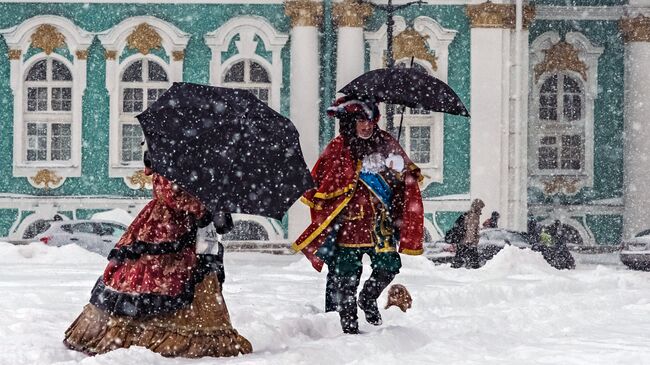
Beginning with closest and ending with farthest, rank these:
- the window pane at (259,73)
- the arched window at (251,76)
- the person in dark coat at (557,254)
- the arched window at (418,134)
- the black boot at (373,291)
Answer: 1. the black boot at (373,291)
2. the person in dark coat at (557,254)
3. the arched window at (418,134)
4. the arched window at (251,76)
5. the window pane at (259,73)

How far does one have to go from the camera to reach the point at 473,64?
28.7 m

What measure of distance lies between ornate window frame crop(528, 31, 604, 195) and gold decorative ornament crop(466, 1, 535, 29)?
1.58m

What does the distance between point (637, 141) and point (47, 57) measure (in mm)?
13484

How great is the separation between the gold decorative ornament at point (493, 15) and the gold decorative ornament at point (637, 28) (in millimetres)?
2516

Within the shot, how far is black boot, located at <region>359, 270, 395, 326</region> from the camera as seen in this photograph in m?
9.49

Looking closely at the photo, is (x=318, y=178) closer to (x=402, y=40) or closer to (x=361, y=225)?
(x=361, y=225)

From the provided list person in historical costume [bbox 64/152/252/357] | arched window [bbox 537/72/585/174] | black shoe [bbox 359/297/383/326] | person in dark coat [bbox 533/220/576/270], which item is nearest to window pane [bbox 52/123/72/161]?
person in dark coat [bbox 533/220/576/270]

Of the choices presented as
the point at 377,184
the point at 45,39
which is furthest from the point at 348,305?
the point at 45,39

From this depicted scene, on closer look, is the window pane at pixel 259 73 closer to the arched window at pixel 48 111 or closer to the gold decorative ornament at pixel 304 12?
Answer: the gold decorative ornament at pixel 304 12

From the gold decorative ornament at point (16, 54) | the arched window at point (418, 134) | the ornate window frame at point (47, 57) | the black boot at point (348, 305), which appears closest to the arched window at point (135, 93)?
the ornate window frame at point (47, 57)

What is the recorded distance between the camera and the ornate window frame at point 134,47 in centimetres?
2888

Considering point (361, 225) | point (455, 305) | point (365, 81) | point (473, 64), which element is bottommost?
point (455, 305)

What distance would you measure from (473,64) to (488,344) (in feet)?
66.5

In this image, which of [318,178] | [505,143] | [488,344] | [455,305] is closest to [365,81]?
[318,178]
